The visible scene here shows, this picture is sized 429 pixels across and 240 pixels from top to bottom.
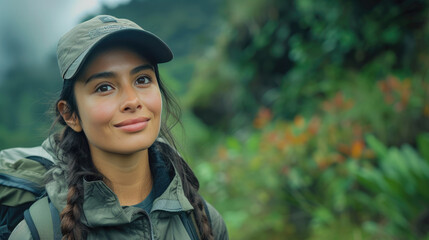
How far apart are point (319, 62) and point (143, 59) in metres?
4.48

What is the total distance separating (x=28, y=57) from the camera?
7141 millimetres

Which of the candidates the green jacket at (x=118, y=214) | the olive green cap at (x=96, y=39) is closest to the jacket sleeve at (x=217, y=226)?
the green jacket at (x=118, y=214)

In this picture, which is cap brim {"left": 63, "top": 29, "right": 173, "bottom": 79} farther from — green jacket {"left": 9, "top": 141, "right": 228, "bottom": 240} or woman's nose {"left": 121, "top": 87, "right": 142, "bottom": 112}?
green jacket {"left": 9, "top": 141, "right": 228, "bottom": 240}

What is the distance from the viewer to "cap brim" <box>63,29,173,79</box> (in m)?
→ 1.46

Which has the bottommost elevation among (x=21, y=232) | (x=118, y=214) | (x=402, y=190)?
(x=21, y=232)

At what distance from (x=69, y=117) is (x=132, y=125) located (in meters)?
0.28

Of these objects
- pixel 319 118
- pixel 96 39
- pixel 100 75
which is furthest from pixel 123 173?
pixel 319 118

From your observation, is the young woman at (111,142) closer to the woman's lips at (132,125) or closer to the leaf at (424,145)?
the woman's lips at (132,125)

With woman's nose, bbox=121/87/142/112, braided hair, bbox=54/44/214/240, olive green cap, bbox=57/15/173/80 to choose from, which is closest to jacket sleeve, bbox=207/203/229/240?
braided hair, bbox=54/44/214/240

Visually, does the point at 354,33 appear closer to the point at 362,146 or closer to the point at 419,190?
the point at 362,146

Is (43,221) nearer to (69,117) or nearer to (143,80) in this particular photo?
(69,117)

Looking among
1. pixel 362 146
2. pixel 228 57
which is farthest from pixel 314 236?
pixel 228 57

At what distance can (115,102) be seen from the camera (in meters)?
1.53

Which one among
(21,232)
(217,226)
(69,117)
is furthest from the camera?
(217,226)
